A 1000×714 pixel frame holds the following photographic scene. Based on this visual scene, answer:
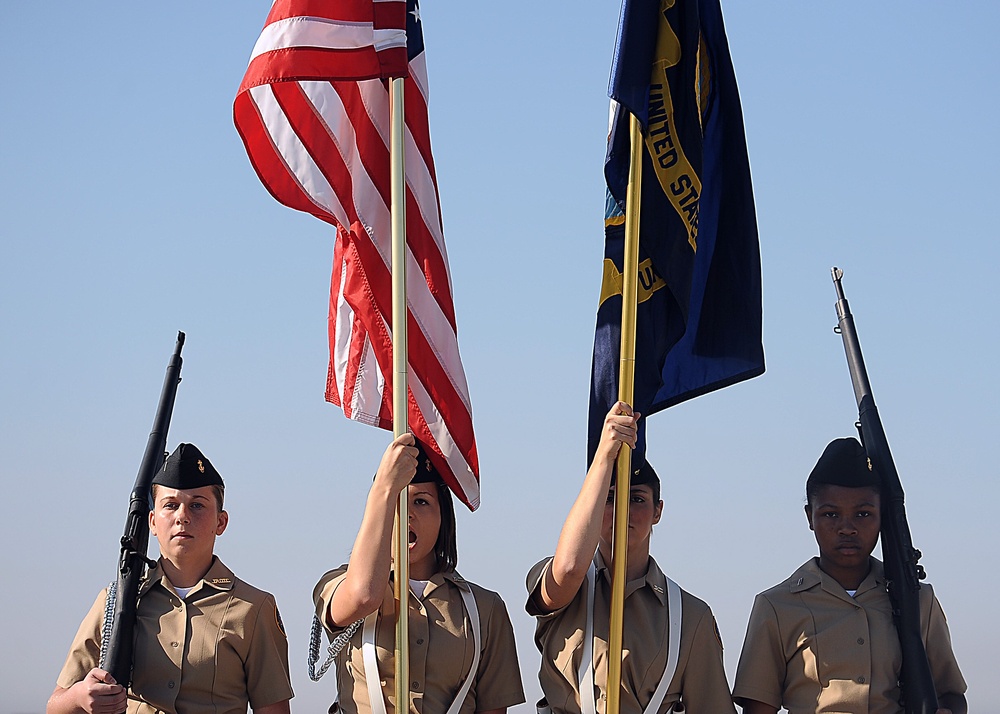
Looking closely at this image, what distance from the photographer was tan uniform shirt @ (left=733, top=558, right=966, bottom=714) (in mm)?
6598

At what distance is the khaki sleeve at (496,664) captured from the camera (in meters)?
6.45

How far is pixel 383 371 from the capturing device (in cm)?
700

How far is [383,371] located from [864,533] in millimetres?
2592

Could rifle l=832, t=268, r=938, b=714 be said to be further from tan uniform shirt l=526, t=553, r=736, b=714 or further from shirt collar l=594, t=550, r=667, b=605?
shirt collar l=594, t=550, r=667, b=605

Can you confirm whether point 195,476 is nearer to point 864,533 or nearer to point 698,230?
point 698,230

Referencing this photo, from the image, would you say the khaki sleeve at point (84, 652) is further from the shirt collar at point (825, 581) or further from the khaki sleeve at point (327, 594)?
the shirt collar at point (825, 581)

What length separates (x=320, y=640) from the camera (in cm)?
639

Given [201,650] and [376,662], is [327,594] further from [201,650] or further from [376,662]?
[201,650]

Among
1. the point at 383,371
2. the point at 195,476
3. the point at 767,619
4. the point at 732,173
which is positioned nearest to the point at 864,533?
the point at 767,619

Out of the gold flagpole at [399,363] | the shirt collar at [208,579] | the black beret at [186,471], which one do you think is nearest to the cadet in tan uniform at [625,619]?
the gold flagpole at [399,363]

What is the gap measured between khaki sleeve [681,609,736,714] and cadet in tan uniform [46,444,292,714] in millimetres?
1946

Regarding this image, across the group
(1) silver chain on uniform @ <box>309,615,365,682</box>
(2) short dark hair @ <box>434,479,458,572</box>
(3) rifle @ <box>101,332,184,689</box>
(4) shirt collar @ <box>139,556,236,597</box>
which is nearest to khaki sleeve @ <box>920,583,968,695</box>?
(2) short dark hair @ <box>434,479,458,572</box>

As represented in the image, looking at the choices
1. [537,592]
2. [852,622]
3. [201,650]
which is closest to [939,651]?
[852,622]

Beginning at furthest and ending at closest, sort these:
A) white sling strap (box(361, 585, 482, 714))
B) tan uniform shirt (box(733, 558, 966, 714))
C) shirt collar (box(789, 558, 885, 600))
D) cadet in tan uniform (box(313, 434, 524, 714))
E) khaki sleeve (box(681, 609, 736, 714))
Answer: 1. shirt collar (box(789, 558, 885, 600))
2. tan uniform shirt (box(733, 558, 966, 714))
3. khaki sleeve (box(681, 609, 736, 714))
4. white sling strap (box(361, 585, 482, 714))
5. cadet in tan uniform (box(313, 434, 524, 714))
